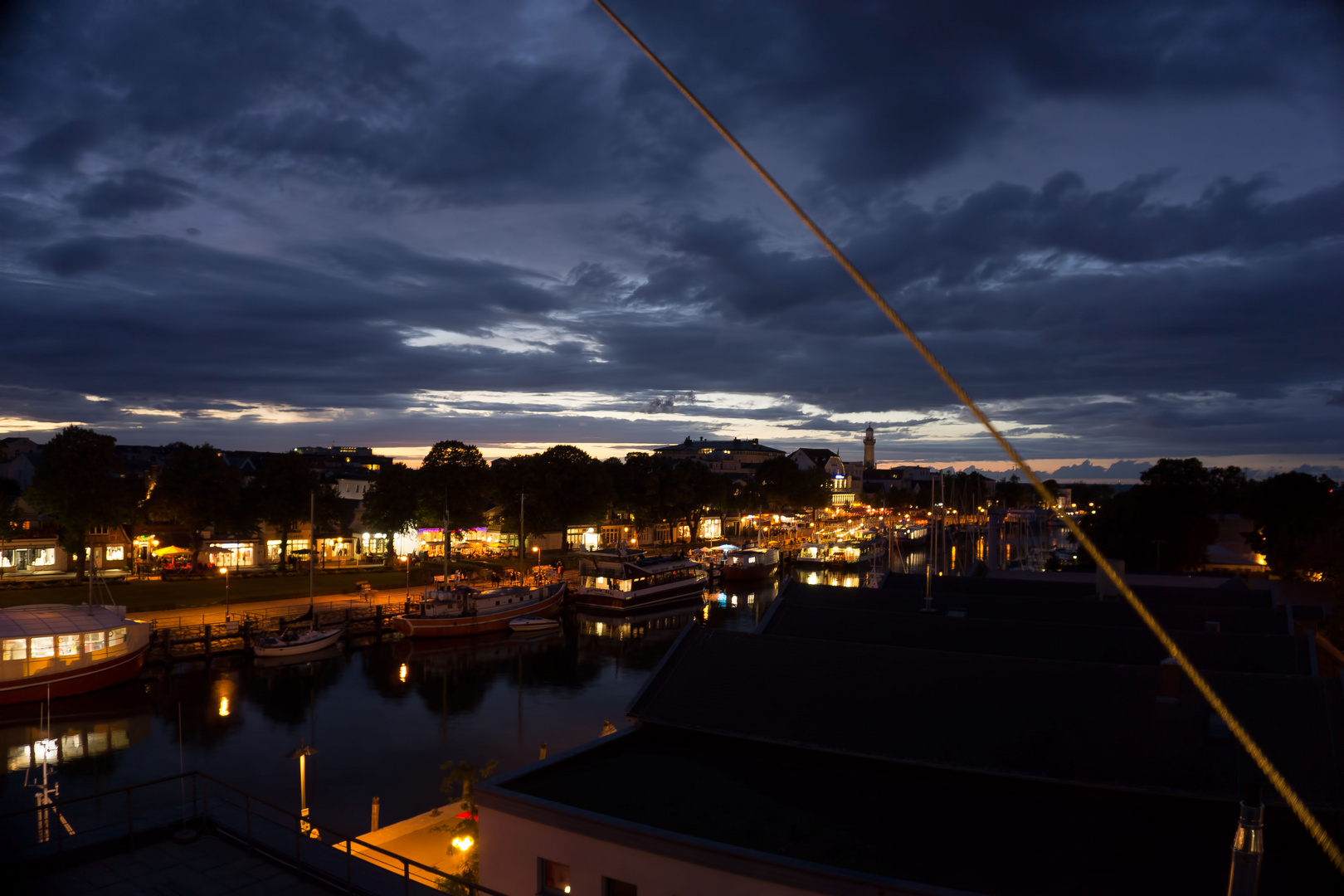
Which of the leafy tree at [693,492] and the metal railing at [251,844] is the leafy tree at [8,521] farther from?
the leafy tree at [693,492]

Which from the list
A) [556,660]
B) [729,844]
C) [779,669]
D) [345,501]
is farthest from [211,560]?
[729,844]

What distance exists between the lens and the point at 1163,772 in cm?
1198

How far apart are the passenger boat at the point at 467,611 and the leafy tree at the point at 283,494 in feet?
47.0

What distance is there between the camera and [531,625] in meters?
42.8

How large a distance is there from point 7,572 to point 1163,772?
58.1 meters

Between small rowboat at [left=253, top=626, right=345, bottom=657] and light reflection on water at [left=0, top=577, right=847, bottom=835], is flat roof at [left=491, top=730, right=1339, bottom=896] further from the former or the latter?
small rowboat at [left=253, top=626, right=345, bottom=657]

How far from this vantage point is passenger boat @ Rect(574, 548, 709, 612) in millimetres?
49844

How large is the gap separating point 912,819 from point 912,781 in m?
1.48

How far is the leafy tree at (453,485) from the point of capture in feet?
187

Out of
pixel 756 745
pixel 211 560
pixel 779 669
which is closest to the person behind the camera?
pixel 756 745

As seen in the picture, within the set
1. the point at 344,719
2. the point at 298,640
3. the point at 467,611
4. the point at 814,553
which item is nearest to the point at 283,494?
the point at 467,611

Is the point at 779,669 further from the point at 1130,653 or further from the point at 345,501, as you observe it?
the point at 345,501

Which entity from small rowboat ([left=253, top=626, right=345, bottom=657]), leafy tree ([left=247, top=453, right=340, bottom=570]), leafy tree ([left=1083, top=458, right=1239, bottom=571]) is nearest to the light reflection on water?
small rowboat ([left=253, top=626, right=345, bottom=657])

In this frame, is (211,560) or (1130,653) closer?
(1130,653)
